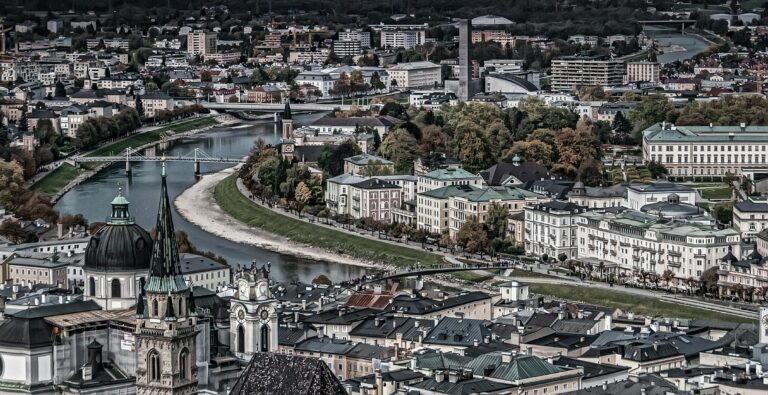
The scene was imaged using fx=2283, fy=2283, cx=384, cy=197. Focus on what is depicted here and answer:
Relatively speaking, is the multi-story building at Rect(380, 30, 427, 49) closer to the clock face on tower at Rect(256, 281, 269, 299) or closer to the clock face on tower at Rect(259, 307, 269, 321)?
the clock face on tower at Rect(256, 281, 269, 299)

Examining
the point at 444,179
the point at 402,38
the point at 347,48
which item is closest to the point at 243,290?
the point at 444,179

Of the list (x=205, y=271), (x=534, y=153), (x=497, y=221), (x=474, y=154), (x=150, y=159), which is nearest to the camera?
(x=205, y=271)

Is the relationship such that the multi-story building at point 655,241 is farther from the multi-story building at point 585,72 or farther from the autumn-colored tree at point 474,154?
the multi-story building at point 585,72

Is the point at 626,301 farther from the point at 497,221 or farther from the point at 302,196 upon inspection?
the point at 302,196

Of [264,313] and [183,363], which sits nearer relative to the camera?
[183,363]

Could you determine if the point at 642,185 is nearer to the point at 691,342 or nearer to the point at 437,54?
the point at 691,342

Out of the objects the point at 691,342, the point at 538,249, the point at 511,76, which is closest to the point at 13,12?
the point at 511,76

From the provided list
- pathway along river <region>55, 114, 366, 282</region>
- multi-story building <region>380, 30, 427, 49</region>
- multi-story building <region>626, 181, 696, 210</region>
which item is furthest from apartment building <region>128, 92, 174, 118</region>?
multi-story building <region>626, 181, 696, 210</region>
